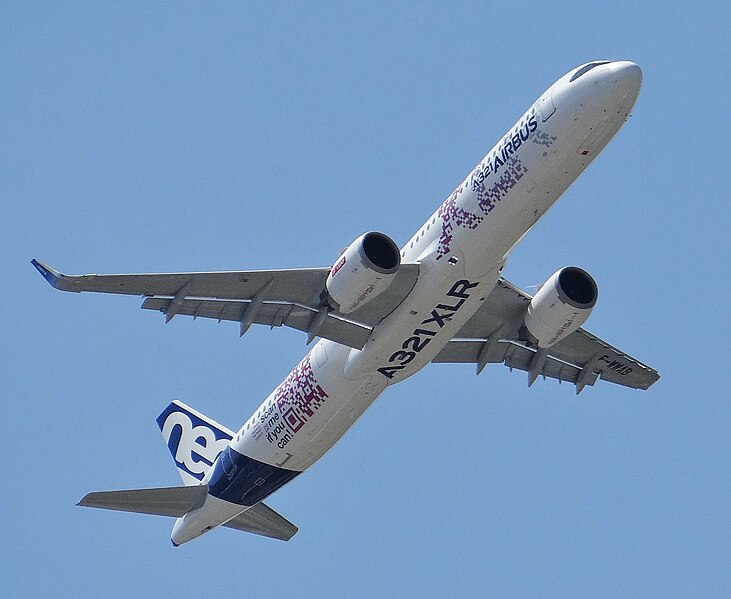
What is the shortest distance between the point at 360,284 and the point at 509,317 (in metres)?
6.86

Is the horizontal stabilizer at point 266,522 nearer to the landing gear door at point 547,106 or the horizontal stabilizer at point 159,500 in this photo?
the horizontal stabilizer at point 159,500

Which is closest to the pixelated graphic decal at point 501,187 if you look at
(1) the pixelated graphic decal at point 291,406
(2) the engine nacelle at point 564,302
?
(2) the engine nacelle at point 564,302

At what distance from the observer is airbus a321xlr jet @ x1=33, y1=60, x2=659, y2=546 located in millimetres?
30797

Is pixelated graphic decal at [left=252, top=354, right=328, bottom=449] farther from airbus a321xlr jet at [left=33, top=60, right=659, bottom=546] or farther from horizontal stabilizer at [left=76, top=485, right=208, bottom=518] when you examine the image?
horizontal stabilizer at [left=76, top=485, right=208, bottom=518]

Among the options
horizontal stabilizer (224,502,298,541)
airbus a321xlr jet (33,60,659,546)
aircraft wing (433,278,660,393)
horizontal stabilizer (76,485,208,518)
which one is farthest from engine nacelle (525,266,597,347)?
horizontal stabilizer (76,485,208,518)

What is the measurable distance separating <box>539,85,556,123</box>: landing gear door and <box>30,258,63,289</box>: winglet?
1201 cm

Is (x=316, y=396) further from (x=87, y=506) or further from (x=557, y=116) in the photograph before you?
(x=557, y=116)

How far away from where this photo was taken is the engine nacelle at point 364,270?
31.8 meters

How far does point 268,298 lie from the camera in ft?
Answer: 114

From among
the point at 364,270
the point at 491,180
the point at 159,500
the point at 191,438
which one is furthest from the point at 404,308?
the point at 191,438

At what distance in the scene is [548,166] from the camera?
3062cm

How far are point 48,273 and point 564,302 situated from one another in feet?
44.0

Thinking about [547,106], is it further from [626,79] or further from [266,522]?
[266,522]

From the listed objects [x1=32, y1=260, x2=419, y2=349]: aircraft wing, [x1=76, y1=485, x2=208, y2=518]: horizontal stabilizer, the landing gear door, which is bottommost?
[x1=76, y1=485, x2=208, y2=518]: horizontal stabilizer
